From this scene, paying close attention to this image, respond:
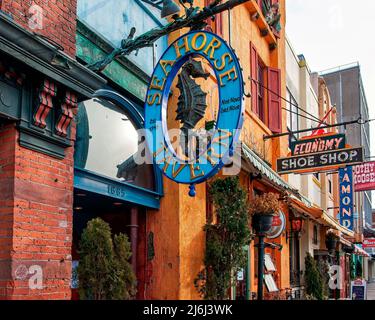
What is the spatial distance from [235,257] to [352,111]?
51.2m

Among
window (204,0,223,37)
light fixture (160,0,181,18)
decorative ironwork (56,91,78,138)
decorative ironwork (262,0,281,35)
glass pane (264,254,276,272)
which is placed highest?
decorative ironwork (262,0,281,35)

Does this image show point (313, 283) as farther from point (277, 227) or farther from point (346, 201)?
point (346, 201)

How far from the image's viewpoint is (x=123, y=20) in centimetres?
810

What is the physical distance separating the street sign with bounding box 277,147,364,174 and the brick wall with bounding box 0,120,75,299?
8.92m

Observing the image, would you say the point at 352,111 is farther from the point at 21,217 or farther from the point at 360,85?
the point at 21,217

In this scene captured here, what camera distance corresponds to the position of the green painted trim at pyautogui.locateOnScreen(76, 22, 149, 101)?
271 inches

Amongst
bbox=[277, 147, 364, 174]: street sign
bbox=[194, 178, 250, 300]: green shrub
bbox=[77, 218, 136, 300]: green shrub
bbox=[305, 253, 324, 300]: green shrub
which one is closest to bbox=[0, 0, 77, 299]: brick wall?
bbox=[77, 218, 136, 300]: green shrub

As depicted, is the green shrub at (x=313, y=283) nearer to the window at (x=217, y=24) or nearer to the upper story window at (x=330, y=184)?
the window at (x=217, y=24)

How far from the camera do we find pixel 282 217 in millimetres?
12367

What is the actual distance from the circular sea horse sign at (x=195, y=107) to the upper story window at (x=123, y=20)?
1.16 m

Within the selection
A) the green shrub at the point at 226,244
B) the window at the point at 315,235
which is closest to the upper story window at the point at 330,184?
the window at the point at 315,235

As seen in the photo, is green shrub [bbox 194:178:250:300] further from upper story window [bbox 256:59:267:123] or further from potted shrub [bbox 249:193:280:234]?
upper story window [bbox 256:59:267:123]

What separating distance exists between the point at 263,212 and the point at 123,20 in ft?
15.5
